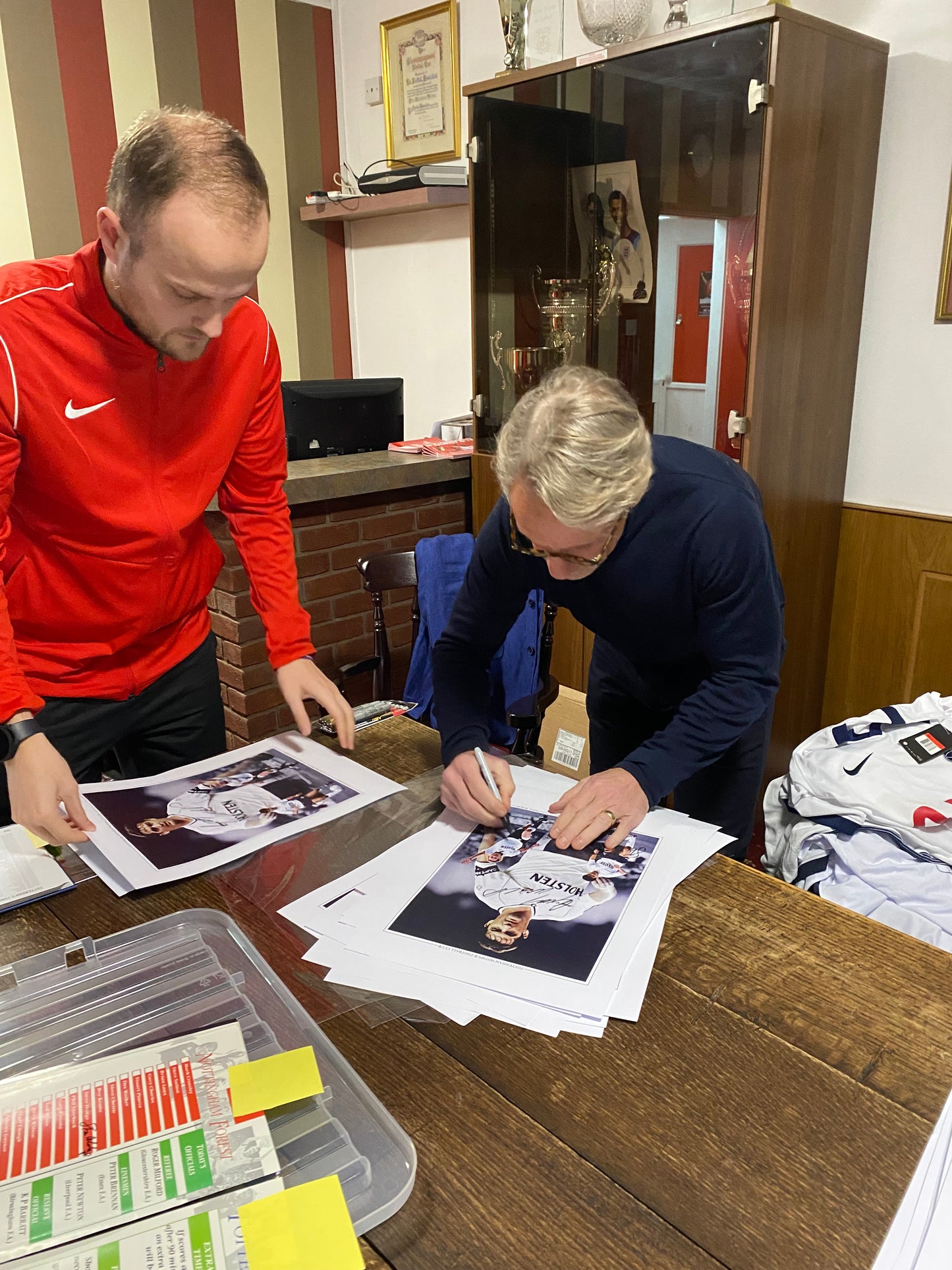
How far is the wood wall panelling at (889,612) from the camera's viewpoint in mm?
2389

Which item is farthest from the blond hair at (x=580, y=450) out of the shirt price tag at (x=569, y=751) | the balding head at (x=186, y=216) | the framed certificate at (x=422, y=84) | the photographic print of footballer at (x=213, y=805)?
the framed certificate at (x=422, y=84)

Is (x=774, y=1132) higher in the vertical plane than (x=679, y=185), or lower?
lower

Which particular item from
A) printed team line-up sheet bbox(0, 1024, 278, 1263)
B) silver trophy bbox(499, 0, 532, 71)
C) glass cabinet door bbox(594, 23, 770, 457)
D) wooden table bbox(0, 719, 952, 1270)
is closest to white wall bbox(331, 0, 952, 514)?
glass cabinet door bbox(594, 23, 770, 457)

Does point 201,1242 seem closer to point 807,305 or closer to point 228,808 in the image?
point 228,808

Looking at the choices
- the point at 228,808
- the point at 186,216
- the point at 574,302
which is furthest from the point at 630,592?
the point at 574,302

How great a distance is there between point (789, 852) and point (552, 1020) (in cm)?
116

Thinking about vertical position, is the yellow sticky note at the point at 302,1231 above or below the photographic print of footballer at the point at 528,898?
above

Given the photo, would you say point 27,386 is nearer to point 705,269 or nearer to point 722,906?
point 722,906

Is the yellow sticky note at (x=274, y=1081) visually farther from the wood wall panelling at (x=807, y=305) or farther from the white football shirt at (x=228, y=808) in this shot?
the wood wall panelling at (x=807, y=305)

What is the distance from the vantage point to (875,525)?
248 centimetres

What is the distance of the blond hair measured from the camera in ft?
3.37

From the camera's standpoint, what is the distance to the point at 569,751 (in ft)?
7.22

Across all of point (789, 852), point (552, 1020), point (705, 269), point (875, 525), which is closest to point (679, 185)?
point (705, 269)

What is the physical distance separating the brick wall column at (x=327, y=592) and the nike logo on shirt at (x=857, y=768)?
146 cm
